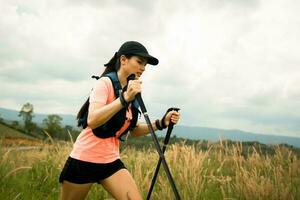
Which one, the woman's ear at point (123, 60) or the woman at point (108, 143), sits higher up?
the woman's ear at point (123, 60)

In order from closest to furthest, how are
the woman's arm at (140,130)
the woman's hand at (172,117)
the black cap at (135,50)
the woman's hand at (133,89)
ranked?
the woman's hand at (133,89) → the black cap at (135,50) → the woman's hand at (172,117) → the woman's arm at (140,130)

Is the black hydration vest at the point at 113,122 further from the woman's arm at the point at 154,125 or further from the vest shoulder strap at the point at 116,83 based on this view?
the woman's arm at the point at 154,125

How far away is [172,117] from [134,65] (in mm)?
568

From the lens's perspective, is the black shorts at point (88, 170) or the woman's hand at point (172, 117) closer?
the black shorts at point (88, 170)

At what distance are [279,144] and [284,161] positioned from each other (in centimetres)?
86

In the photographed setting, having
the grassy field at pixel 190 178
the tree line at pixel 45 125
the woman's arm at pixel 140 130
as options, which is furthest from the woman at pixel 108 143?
the tree line at pixel 45 125

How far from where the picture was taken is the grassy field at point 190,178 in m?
5.46

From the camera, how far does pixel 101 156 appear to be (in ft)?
12.1

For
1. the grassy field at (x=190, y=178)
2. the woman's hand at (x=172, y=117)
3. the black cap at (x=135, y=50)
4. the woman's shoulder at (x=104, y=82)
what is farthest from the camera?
the grassy field at (x=190, y=178)

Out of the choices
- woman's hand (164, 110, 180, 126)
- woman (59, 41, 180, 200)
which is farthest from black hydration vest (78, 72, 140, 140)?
woman's hand (164, 110, 180, 126)

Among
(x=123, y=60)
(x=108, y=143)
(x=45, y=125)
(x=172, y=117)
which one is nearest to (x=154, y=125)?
(x=172, y=117)

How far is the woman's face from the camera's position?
12.3 feet

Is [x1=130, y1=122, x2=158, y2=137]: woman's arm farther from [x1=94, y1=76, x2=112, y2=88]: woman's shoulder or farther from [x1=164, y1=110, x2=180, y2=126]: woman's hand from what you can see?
[x1=94, y1=76, x2=112, y2=88]: woman's shoulder

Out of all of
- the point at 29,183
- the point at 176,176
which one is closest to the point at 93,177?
the point at 176,176
